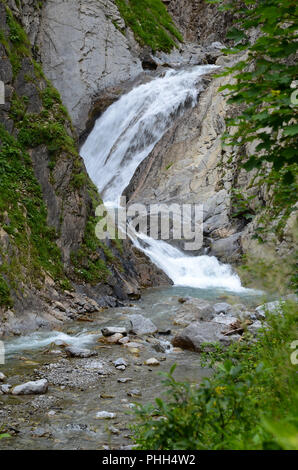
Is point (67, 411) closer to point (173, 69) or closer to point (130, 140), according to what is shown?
point (130, 140)

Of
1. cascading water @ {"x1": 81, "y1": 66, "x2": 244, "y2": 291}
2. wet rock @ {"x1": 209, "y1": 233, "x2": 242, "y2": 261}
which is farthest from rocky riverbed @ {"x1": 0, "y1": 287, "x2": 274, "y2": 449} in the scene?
cascading water @ {"x1": 81, "y1": 66, "x2": 244, "y2": 291}

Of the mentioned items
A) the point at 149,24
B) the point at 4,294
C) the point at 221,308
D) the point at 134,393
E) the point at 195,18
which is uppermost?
the point at 195,18

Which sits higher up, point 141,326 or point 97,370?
point 97,370

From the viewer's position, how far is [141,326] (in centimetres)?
956

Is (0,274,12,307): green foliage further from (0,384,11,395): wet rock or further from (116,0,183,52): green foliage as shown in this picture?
(116,0,183,52): green foliage

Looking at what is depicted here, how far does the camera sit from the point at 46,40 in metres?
32.2

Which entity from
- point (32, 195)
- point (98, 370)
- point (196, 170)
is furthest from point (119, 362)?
point (196, 170)

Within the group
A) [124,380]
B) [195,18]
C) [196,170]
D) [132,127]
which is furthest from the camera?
[195,18]

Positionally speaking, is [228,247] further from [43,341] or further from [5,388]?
[5,388]

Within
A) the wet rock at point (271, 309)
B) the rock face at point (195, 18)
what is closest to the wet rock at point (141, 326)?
the wet rock at point (271, 309)

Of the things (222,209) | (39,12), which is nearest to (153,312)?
(222,209)

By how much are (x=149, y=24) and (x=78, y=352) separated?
126 ft

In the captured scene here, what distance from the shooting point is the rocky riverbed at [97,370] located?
4562 millimetres

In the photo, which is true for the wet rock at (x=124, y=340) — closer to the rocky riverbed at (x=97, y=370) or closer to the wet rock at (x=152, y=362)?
the rocky riverbed at (x=97, y=370)
